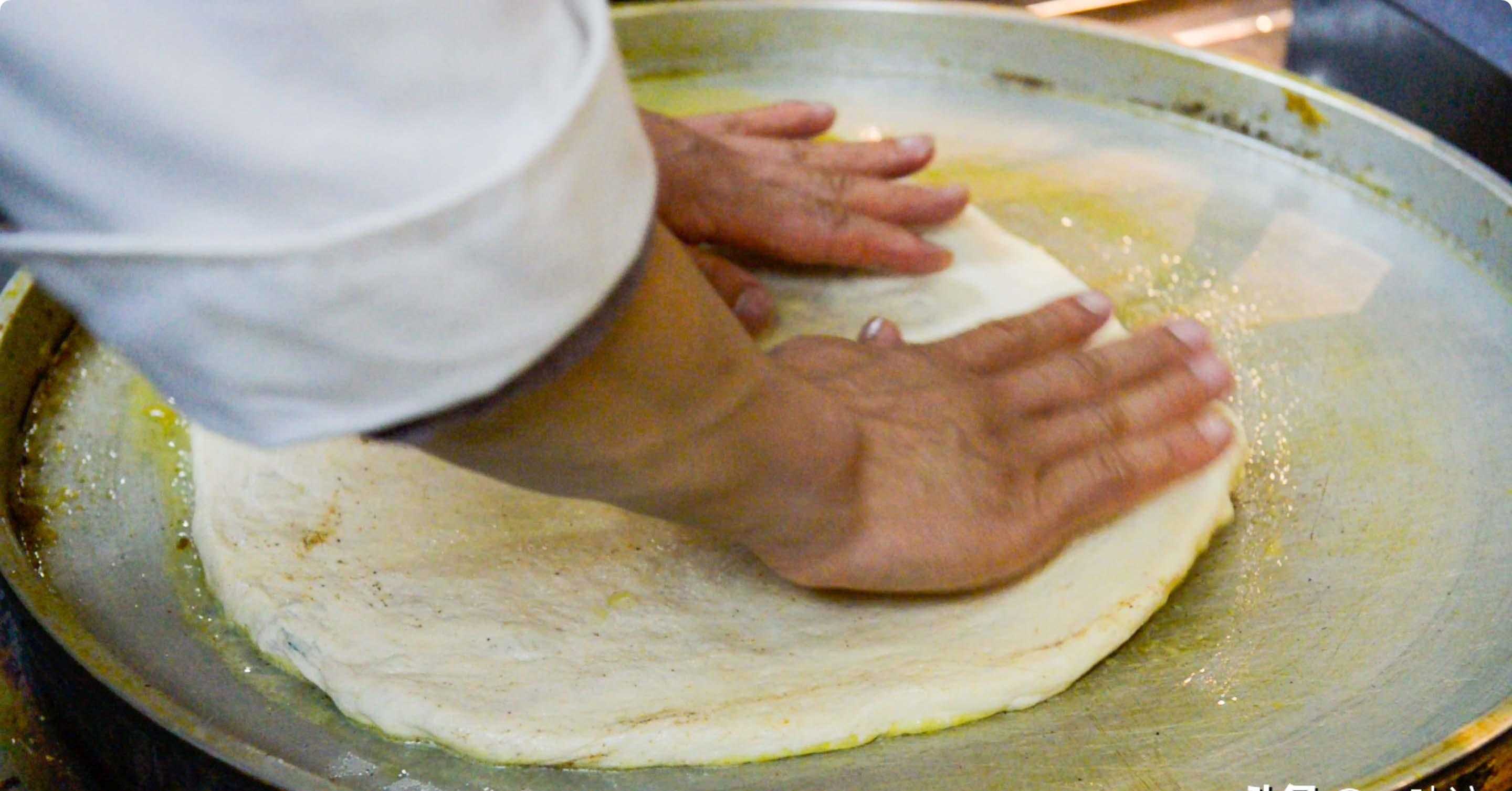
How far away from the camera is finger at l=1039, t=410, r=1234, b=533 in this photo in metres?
1.03

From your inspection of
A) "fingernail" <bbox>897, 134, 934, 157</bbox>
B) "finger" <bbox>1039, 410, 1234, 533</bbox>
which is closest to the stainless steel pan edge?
"finger" <bbox>1039, 410, 1234, 533</bbox>

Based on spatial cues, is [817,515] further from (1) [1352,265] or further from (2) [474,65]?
(1) [1352,265]

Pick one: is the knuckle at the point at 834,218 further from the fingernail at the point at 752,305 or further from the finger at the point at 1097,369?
the finger at the point at 1097,369

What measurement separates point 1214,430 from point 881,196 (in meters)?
0.45

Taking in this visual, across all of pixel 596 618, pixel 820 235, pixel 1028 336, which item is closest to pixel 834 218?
pixel 820 235

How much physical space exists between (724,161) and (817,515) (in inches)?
22.5

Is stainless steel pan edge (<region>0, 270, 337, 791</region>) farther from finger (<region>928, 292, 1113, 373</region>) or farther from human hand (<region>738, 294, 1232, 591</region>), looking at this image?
finger (<region>928, 292, 1113, 373</region>)

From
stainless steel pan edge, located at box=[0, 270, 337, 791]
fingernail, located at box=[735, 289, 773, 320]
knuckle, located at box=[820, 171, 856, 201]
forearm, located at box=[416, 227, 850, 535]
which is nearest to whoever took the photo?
forearm, located at box=[416, 227, 850, 535]

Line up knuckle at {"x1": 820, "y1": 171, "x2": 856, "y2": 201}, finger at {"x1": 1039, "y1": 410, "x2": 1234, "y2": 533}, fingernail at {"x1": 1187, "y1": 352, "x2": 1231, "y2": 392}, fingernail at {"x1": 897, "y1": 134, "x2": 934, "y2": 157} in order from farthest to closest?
fingernail at {"x1": 897, "y1": 134, "x2": 934, "y2": 157} < knuckle at {"x1": 820, "y1": 171, "x2": 856, "y2": 201} < fingernail at {"x1": 1187, "y1": 352, "x2": 1231, "y2": 392} < finger at {"x1": 1039, "y1": 410, "x2": 1234, "y2": 533}

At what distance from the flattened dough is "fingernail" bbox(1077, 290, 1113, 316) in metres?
0.19

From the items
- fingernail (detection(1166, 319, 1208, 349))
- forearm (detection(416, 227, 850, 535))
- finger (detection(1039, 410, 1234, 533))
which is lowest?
finger (detection(1039, 410, 1234, 533))

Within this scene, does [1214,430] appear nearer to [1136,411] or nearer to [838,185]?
[1136,411]

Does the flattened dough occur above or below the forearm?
below

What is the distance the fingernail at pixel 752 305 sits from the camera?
127 centimetres
